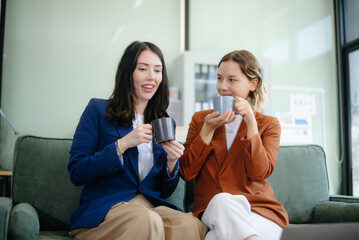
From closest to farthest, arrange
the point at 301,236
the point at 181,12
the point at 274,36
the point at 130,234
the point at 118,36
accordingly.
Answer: the point at 301,236 < the point at 130,234 < the point at 118,36 < the point at 181,12 < the point at 274,36

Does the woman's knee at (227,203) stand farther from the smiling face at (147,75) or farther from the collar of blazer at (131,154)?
the smiling face at (147,75)

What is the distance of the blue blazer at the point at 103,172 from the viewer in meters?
1.28

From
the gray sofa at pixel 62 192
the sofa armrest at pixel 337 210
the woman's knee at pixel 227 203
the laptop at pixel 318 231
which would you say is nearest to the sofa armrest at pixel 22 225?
the gray sofa at pixel 62 192

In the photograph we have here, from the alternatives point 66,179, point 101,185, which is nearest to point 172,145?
point 101,185

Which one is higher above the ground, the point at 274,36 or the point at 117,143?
the point at 274,36

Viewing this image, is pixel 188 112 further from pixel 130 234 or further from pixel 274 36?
pixel 130 234

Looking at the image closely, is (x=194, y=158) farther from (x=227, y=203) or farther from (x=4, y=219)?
(x=4, y=219)

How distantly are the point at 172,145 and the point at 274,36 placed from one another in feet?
11.9

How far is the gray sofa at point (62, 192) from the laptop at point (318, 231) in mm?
917

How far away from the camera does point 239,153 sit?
1.49m

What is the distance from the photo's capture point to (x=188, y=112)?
3680 millimetres

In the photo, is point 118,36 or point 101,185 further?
point 118,36

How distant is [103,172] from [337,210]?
3.90 ft

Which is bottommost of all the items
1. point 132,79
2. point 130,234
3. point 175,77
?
point 130,234
